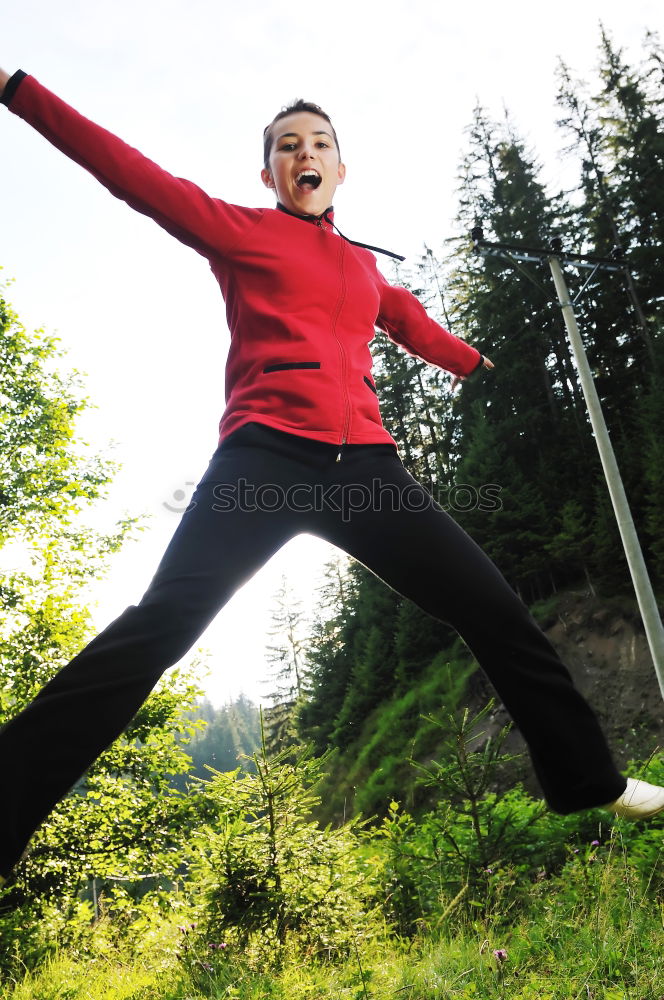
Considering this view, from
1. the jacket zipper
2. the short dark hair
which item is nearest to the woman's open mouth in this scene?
the jacket zipper

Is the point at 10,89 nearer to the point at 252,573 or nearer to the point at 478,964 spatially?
the point at 252,573

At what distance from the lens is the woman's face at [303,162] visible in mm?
2457

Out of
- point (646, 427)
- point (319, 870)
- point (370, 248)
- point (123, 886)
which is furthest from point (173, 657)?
point (646, 427)

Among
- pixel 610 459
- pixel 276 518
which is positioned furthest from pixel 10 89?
pixel 610 459

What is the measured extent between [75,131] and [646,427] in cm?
1848

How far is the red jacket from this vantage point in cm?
190

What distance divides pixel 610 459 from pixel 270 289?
7722 mm

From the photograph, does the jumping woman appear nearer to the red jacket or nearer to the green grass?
the red jacket

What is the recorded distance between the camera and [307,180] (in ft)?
8.07

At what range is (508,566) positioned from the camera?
2098cm

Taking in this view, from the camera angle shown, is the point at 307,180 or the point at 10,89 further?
the point at 307,180

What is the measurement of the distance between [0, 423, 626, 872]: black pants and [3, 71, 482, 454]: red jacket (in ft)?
0.35

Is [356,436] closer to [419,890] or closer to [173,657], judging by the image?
[173,657]

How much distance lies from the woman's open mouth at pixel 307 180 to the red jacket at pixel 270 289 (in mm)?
138
